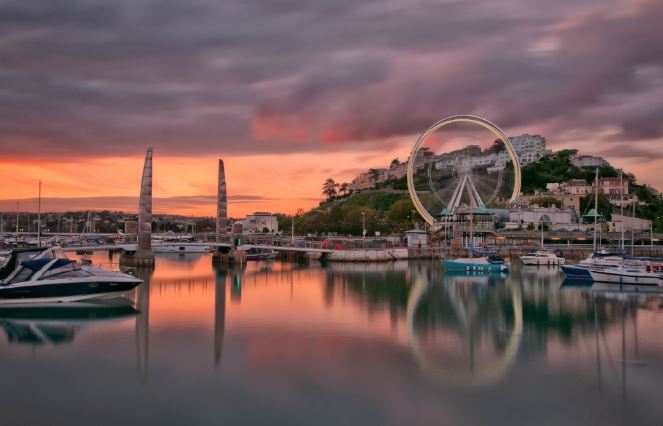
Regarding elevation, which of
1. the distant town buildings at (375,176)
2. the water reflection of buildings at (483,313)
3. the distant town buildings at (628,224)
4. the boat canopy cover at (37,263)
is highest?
the distant town buildings at (375,176)

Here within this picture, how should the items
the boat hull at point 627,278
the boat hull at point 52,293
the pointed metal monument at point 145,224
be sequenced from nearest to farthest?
the boat hull at point 52,293, the boat hull at point 627,278, the pointed metal monument at point 145,224

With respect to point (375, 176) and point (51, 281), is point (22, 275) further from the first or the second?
point (375, 176)

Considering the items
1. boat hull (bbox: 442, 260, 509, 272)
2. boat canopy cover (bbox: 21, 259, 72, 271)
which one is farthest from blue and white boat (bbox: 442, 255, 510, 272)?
boat canopy cover (bbox: 21, 259, 72, 271)

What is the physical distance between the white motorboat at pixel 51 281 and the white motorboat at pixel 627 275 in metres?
28.9

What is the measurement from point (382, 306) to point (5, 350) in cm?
1668

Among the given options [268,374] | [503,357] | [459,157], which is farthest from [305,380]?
[459,157]

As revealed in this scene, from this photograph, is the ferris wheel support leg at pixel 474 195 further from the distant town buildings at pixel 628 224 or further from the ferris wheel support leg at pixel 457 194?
the distant town buildings at pixel 628 224

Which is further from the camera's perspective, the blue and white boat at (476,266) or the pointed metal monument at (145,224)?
the pointed metal monument at (145,224)

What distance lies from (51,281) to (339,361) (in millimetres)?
14857

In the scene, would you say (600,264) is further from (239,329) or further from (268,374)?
(268,374)

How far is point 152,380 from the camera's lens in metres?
16.8

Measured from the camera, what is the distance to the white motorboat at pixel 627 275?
37688mm

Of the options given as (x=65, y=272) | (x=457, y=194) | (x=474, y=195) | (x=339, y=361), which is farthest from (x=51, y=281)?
(x=474, y=195)

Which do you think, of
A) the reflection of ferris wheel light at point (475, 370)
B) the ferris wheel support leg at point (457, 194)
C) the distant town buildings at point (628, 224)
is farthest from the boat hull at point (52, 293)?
the distant town buildings at point (628, 224)
